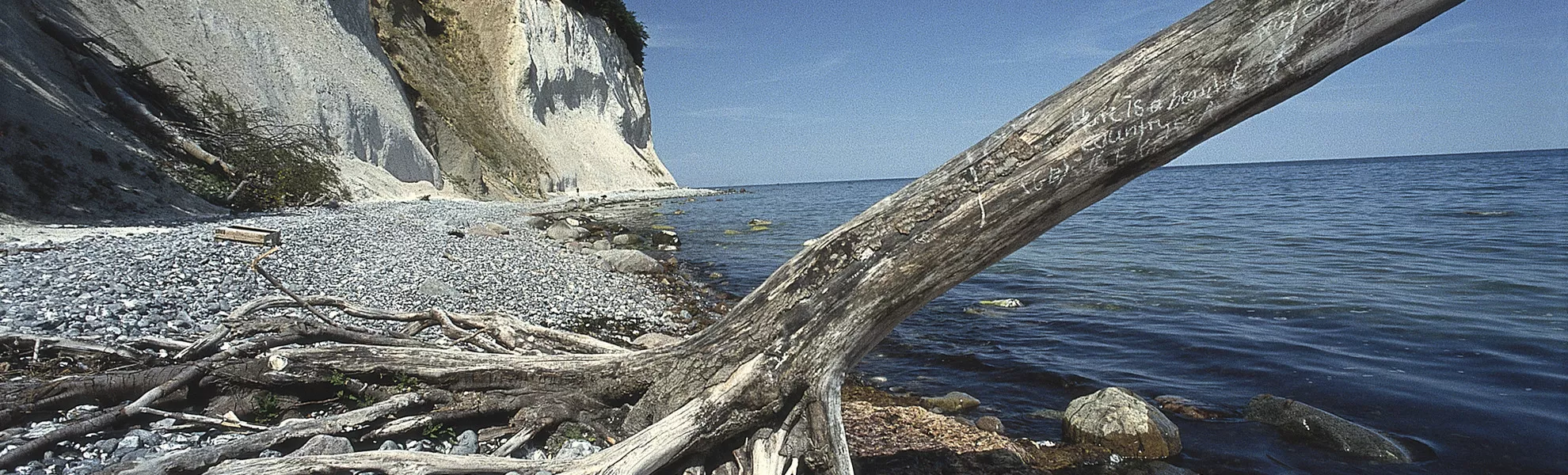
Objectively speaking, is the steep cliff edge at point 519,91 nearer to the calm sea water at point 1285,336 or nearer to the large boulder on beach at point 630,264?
the large boulder on beach at point 630,264

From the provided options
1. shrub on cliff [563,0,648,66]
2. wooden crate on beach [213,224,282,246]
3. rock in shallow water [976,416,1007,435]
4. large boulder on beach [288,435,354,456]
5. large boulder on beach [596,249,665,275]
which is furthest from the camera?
shrub on cliff [563,0,648,66]

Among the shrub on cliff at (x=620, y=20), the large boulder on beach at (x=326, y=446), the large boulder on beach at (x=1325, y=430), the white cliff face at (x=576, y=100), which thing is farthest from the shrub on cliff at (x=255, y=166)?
the shrub on cliff at (x=620, y=20)

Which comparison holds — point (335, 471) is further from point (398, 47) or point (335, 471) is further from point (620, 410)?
point (398, 47)

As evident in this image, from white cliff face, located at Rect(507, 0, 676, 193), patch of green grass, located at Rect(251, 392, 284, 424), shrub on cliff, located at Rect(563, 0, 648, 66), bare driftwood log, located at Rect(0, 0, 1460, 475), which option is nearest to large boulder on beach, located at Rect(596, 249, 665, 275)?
bare driftwood log, located at Rect(0, 0, 1460, 475)

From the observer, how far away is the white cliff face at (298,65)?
17.7 metres

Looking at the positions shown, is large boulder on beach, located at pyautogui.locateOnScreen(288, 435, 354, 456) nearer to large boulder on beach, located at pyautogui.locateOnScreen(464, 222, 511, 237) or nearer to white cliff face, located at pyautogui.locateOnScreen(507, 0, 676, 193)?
large boulder on beach, located at pyautogui.locateOnScreen(464, 222, 511, 237)

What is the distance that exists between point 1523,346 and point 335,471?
417 inches

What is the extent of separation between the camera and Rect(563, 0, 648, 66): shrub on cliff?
48531 mm

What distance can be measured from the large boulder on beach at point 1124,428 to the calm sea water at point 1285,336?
21 cm

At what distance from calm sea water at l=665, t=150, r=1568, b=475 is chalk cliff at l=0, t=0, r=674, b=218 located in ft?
34.1

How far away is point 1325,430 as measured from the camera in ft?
17.8

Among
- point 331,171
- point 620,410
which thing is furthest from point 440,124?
point 620,410

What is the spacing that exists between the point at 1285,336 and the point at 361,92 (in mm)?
27259

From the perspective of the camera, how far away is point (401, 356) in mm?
4004
